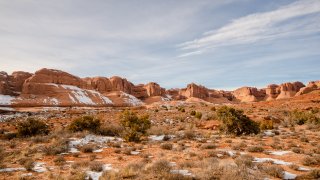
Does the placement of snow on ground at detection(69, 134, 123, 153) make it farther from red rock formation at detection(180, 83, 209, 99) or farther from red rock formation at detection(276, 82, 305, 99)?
red rock formation at detection(276, 82, 305, 99)

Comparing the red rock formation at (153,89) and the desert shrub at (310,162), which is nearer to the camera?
the desert shrub at (310,162)

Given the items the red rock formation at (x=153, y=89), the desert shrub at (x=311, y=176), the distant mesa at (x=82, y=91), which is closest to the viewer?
the desert shrub at (x=311, y=176)

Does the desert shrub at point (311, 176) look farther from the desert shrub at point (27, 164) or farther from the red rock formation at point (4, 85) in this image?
the red rock formation at point (4, 85)

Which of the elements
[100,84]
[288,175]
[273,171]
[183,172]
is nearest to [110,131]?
[183,172]

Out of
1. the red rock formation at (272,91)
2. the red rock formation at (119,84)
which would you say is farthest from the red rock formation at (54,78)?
the red rock formation at (272,91)

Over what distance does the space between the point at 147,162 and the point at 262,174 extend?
12.7 feet

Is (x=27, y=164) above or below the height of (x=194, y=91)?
below

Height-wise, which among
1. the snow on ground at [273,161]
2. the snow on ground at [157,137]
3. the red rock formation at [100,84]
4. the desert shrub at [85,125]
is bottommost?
the snow on ground at [273,161]

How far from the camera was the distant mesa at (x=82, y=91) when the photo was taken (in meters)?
85.7

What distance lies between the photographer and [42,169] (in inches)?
365

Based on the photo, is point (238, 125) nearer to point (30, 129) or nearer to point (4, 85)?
point (30, 129)

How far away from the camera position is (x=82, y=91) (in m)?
103

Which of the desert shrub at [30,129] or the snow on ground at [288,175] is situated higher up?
the desert shrub at [30,129]

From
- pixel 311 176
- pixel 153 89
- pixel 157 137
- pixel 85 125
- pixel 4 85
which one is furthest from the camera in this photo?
pixel 153 89
